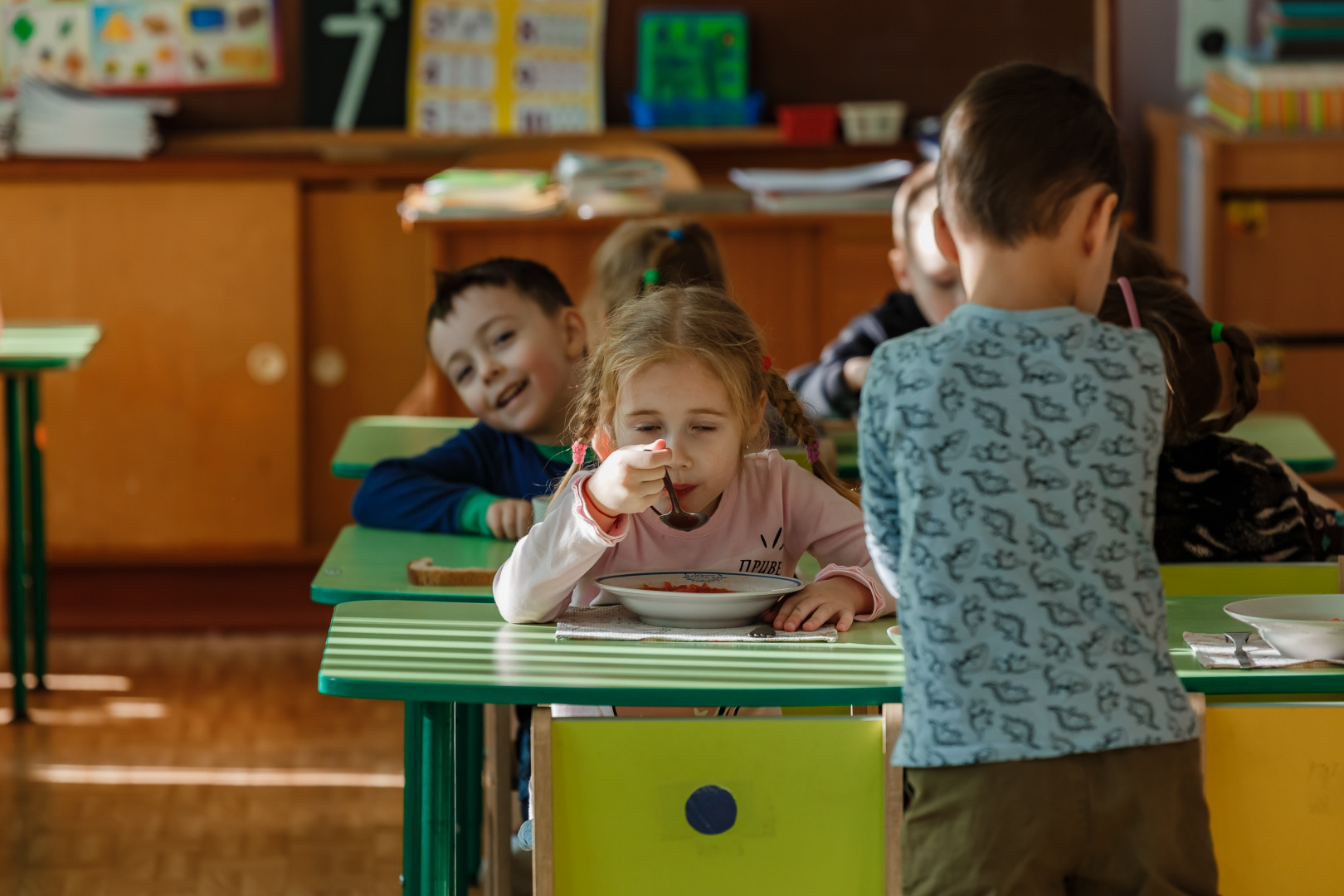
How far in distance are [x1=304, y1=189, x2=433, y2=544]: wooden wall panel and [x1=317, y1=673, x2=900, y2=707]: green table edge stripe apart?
9.29 ft

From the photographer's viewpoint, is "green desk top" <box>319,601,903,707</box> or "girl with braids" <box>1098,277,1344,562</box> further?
"girl with braids" <box>1098,277,1344,562</box>

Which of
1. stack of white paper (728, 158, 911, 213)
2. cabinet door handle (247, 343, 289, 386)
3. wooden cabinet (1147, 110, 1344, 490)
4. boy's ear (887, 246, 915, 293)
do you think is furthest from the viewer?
cabinet door handle (247, 343, 289, 386)

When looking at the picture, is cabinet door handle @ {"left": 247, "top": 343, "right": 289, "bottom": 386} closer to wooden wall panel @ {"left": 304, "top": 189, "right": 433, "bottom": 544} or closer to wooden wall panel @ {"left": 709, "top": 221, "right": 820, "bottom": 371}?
wooden wall panel @ {"left": 304, "top": 189, "right": 433, "bottom": 544}

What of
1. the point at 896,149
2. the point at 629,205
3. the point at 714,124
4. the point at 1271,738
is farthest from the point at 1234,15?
the point at 1271,738

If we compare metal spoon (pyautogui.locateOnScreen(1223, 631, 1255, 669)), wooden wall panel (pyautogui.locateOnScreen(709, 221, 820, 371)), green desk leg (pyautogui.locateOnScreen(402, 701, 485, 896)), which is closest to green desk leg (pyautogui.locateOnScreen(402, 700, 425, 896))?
green desk leg (pyautogui.locateOnScreen(402, 701, 485, 896))

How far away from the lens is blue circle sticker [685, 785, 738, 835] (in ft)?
4.61

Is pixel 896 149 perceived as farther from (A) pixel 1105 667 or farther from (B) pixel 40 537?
(A) pixel 1105 667

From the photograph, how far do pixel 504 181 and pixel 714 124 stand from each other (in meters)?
0.94

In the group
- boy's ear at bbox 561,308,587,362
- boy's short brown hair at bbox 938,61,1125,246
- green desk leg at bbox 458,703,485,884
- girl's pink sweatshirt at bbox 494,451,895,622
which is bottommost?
green desk leg at bbox 458,703,485,884

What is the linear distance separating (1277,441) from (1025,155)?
1.44m

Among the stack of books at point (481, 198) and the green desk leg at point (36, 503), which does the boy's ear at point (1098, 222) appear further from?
the green desk leg at point (36, 503)

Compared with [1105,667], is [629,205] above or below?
above

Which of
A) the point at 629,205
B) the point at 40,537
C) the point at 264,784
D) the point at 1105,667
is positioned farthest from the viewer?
the point at 629,205

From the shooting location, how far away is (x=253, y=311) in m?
4.18
